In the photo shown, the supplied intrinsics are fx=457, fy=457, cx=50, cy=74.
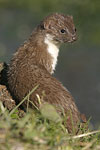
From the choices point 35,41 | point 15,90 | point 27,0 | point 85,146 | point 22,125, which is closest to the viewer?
point 22,125

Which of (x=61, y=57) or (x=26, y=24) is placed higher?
(x=26, y=24)

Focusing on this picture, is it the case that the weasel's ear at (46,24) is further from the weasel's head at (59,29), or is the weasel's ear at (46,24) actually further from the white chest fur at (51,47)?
the white chest fur at (51,47)

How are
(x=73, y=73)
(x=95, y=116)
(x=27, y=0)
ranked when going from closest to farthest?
(x=95, y=116) → (x=73, y=73) → (x=27, y=0)

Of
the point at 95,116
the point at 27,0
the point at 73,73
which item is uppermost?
the point at 27,0

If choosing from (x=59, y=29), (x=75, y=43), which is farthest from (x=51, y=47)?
(x=75, y=43)

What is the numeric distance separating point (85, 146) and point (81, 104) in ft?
26.8

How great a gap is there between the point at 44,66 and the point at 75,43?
8.01 metres

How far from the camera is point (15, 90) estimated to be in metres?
5.86

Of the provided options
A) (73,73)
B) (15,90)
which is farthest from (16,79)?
(73,73)

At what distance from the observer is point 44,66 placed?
20.9 feet

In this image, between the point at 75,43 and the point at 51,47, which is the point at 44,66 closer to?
the point at 51,47

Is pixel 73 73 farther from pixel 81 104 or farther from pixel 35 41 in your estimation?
pixel 35 41

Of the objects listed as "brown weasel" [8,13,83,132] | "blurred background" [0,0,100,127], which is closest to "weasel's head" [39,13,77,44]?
"brown weasel" [8,13,83,132]

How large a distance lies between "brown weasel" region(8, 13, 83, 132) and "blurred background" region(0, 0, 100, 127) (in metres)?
4.79
